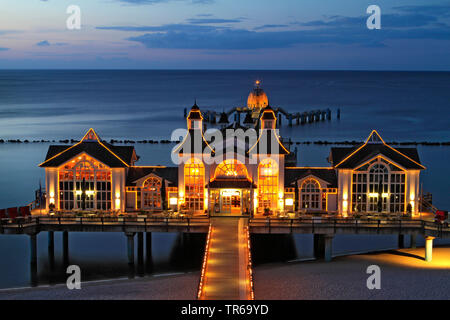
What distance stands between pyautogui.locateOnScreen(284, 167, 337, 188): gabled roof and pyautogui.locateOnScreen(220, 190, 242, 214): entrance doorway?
4.05 m

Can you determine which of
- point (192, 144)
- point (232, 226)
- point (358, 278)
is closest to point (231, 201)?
point (232, 226)

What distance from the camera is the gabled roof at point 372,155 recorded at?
52469 mm

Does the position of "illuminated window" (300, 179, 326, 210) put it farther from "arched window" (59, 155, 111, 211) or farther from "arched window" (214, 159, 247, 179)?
"arched window" (59, 155, 111, 211)

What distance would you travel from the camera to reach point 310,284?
1649 inches

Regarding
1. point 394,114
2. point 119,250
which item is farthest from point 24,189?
point 394,114

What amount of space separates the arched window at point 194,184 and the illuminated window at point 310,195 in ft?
26.0

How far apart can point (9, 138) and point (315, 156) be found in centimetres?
5563

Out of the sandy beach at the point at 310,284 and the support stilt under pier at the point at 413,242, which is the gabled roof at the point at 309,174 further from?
the sandy beach at the point at 310,284

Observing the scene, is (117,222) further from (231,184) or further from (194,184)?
(231,184)

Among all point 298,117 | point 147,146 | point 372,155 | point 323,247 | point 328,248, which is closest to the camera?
point 328,248

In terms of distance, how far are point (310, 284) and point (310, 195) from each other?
1300cm

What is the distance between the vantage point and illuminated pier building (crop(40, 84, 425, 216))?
52531 millimetres

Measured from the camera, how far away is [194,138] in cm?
5347

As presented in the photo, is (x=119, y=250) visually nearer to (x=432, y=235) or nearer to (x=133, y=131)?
(x=432, y=235)
